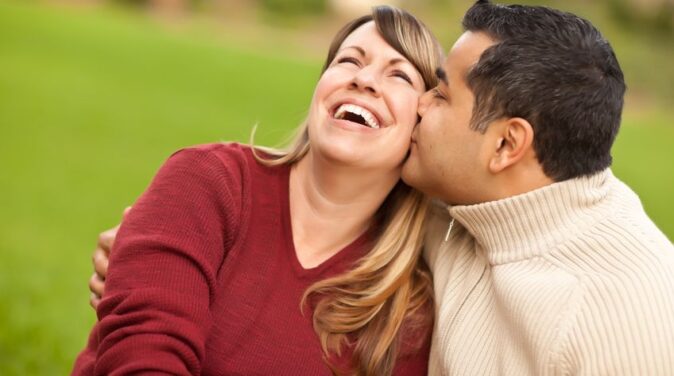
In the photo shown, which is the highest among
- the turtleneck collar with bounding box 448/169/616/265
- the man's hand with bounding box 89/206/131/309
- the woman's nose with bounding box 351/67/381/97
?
the woman's nose with bounding box 351/67/381/97

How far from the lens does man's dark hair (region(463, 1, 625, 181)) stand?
2768mm

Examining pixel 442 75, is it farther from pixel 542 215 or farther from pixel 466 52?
pixel 542 215

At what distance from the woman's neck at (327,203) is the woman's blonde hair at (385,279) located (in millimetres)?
79

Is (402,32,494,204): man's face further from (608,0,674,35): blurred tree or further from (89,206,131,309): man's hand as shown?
(608,0,674,35): blurred tree

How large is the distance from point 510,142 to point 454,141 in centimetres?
A: 17

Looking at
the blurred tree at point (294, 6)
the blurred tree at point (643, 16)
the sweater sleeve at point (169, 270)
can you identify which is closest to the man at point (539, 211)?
the sweater sleeve at point (169, 270)

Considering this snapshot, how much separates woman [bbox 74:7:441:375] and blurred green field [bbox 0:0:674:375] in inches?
29.4

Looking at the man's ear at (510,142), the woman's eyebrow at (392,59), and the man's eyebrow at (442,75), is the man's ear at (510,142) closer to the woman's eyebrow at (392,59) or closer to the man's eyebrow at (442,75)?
the man's eyebrow at (442,75)

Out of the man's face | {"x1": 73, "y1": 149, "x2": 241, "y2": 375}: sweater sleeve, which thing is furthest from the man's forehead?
{"x1": 73, "y1": 149, "x2": 241, "y2": 375}: sweater sleeve

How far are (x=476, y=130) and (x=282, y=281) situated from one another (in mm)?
667

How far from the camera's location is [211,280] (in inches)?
112

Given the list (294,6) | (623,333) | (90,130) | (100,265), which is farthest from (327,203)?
(294,6)

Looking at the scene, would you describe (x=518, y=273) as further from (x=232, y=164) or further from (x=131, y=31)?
(x=131, y=31)

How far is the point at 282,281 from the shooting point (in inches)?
118
